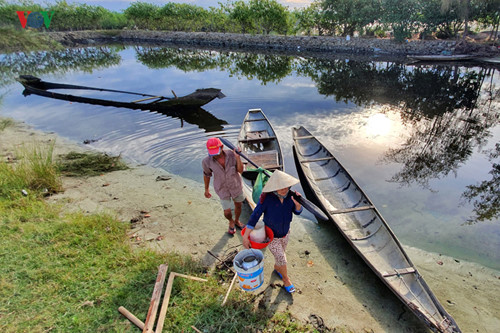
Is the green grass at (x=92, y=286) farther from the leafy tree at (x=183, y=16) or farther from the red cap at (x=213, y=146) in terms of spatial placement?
the leafy tree at (x=183, y=16)

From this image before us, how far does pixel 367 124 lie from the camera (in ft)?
42.1

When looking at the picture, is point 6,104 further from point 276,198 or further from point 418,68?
point 418,68

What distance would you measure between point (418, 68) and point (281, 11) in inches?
1051

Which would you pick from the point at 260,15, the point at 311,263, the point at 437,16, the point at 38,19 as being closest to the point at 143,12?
the point at 38,19

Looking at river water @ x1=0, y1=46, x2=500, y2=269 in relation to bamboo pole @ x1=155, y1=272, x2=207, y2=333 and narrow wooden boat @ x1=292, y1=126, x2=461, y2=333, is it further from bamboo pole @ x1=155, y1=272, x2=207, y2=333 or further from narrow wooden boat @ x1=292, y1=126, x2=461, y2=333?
bamboo pole @ x1=155, y1=272, x2=207, y2=333

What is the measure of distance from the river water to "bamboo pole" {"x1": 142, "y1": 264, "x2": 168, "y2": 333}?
190 inches

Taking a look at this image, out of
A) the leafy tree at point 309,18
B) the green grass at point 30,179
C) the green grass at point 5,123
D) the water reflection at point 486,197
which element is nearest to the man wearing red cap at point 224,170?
the green grass at point 30,179

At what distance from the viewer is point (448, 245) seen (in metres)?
6.02

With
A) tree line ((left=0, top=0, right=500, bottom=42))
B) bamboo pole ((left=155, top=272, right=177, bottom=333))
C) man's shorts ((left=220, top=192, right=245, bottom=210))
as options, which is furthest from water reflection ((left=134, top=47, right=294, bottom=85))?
bamboo pole ((left=155, top=272, right=177, bottom=333))

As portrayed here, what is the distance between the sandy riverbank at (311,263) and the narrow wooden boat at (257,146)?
1.22m

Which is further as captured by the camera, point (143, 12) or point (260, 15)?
point (143, 12)

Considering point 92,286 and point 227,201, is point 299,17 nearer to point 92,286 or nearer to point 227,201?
point 227,201

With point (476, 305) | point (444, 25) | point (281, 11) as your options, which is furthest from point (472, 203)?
point (281, 11)

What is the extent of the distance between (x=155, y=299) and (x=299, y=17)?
48.7 m
